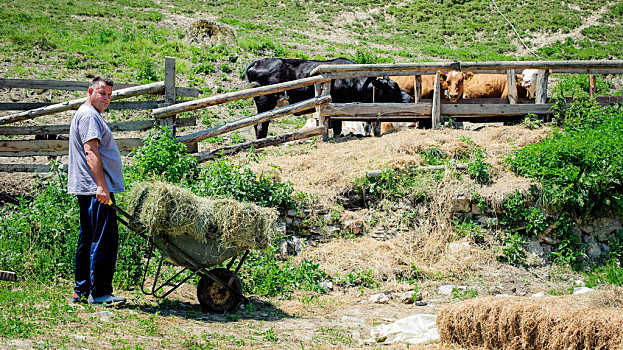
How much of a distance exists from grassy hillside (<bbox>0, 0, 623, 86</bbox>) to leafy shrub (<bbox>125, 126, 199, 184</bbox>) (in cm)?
732

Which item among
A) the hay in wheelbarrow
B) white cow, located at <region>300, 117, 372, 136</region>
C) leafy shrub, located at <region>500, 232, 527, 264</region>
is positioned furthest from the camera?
white cow, located at <region>300, 117, 372, 136</region>

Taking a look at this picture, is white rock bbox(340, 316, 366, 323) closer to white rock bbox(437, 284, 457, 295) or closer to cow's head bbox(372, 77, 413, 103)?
white rock bbox(437, 284, 457, 295)

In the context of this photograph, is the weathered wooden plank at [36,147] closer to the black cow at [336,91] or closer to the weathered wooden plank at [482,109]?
the black cow at [336,91]

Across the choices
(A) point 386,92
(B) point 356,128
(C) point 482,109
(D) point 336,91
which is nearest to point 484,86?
(A) point 386,92

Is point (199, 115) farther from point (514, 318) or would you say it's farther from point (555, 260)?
point (514, 318)

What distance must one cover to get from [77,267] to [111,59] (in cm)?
1186

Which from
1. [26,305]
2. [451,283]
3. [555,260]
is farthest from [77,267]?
[555,260]

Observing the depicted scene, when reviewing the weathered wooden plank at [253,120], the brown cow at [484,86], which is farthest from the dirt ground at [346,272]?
the brown cow at [484,86]

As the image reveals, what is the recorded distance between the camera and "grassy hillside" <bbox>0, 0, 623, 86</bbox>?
50.9 ft

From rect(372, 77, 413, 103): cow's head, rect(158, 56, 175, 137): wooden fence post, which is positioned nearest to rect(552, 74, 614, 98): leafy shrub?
rect(372, 77, 413, 103): cow's head

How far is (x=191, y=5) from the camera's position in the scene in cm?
2930

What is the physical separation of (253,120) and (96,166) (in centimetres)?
444

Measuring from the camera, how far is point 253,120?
29.7 feet

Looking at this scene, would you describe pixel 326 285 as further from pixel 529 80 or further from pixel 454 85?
pixel 529 80
